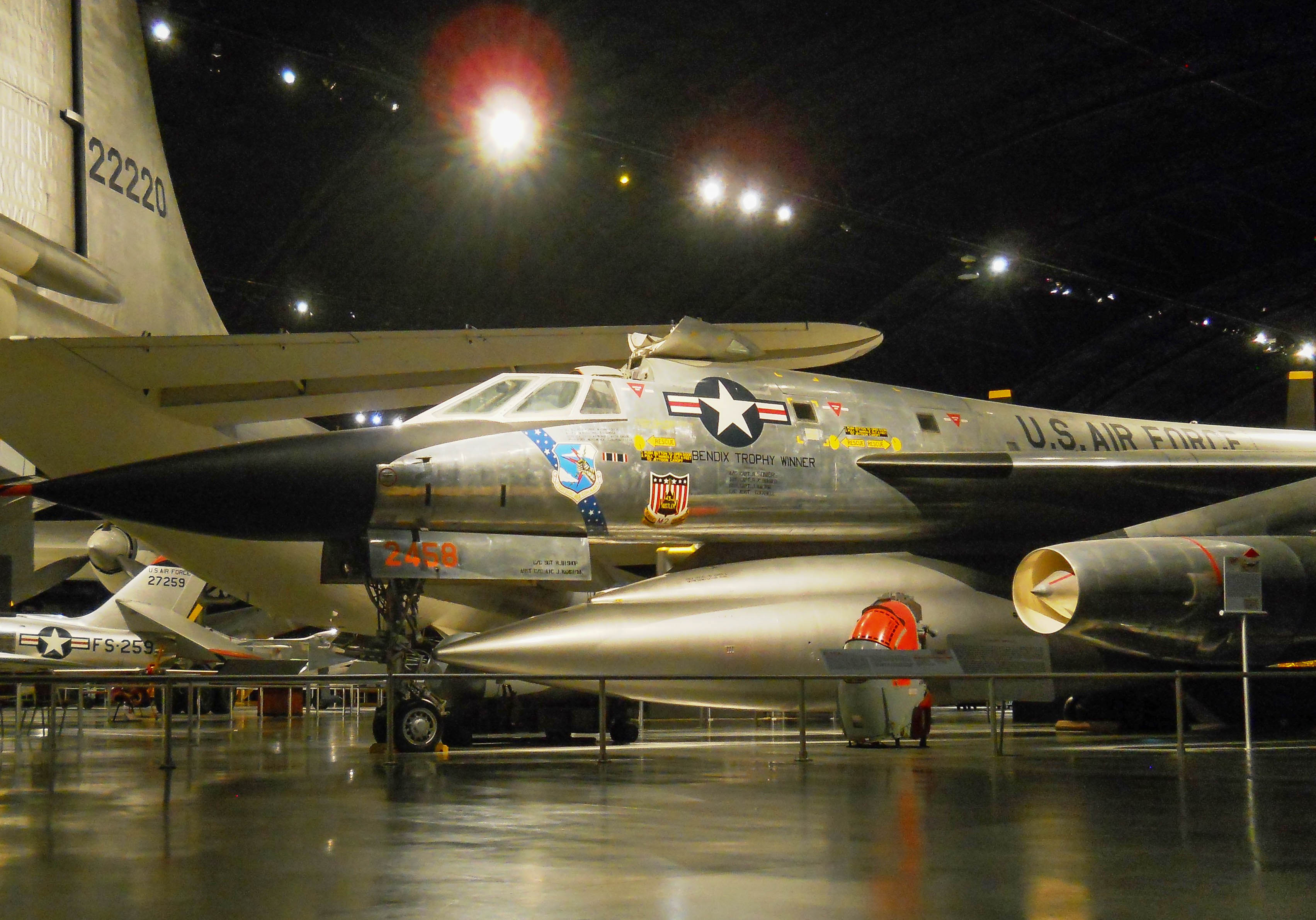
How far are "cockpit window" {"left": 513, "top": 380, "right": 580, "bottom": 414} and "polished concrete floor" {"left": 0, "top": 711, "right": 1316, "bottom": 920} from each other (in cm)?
295

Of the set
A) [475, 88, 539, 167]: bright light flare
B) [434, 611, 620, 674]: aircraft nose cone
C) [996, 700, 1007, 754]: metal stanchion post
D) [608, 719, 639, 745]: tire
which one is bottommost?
[608, 719, 639, 745]: tire

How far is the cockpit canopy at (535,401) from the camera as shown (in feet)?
32.9

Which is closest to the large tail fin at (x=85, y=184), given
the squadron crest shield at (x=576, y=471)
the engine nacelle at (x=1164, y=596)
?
the squadron crest shield at (x=576, y=471)

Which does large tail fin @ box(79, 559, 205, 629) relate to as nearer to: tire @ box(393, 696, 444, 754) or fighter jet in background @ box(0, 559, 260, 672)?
fighter jet in background @ box(0, 559, 260, 672)

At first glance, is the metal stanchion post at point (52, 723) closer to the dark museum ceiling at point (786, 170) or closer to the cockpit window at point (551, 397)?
the cockpit window at point (551, 397)

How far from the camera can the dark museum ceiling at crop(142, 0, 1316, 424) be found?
14867 millimetres

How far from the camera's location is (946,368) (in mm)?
24391

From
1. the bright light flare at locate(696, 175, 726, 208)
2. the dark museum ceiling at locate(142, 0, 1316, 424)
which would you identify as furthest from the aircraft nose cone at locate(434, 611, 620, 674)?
the bright light flare at locate(696, 175, 726, 208)

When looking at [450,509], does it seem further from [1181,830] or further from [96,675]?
[1181,830]

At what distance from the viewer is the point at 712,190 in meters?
17.5

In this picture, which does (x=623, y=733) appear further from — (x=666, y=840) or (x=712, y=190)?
(x=666, y=840)

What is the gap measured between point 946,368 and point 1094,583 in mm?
14299

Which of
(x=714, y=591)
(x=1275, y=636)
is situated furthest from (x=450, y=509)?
(x=1275, y=636)

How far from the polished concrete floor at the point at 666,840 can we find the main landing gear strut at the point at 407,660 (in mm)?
591
